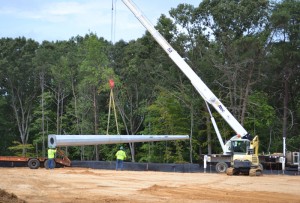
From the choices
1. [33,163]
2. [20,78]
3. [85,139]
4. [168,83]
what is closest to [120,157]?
[33,163]

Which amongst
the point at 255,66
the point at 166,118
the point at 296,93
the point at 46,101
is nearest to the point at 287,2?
the point at 255,66

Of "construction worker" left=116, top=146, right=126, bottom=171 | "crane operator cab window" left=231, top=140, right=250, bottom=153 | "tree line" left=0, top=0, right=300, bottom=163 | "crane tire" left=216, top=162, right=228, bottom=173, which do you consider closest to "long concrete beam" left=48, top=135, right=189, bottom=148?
"crane operator cab window" left=231, top=140, right=250, bottom=153

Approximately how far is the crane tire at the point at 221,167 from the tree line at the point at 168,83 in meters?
12.7

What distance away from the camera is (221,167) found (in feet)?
113

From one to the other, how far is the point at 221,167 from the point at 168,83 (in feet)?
64.8

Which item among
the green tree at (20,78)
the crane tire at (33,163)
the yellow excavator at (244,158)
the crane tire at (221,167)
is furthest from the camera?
the green tree at (20,78)

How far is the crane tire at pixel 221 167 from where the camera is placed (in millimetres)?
34281

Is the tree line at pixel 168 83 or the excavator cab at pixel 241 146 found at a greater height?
the tree line at pixel 168 83

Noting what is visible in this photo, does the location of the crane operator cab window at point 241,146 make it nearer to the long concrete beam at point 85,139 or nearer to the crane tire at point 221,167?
the crane tire at point 221,167

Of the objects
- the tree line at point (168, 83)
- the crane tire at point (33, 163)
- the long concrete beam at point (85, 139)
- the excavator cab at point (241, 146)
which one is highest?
the tree line at point (168, 83)

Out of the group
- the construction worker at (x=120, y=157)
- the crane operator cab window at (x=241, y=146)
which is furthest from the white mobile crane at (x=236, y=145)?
the construction worker at (x=120, y=157)

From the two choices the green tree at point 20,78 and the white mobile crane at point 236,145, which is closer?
the white mobile crane at point 236,145

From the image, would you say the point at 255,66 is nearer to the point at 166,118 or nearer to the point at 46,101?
the point at 166,118

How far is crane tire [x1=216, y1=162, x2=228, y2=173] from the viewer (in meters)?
34.3
